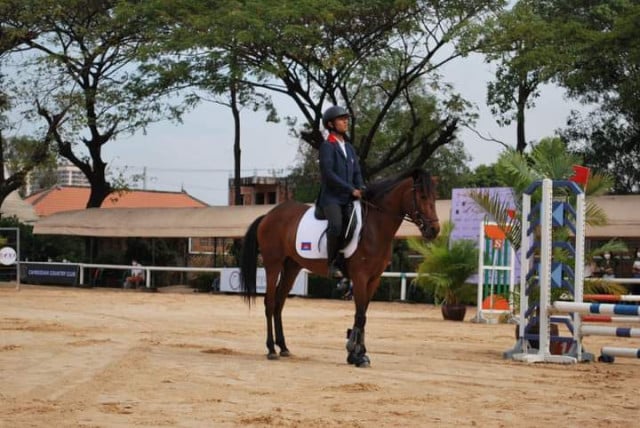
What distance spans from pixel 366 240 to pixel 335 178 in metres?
0.79

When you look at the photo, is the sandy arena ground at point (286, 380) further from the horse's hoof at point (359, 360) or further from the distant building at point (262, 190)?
the distant building at point (262, 190)

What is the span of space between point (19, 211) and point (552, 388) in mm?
58800

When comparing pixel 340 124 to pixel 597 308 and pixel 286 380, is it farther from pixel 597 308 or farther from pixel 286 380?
pixel 597 308

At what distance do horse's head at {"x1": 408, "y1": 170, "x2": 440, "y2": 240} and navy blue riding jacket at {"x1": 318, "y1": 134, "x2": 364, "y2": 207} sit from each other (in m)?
0.70

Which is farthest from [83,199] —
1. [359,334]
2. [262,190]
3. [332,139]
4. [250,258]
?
[359,334]

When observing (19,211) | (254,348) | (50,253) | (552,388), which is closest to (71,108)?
(50,253)

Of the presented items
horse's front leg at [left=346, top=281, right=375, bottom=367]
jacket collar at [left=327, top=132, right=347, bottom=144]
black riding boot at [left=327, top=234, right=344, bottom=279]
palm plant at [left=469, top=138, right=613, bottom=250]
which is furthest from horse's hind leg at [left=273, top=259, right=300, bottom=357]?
palm plant at [left=469, top=138, right=613, bottom=250]

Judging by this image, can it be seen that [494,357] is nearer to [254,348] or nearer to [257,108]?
[254,348]

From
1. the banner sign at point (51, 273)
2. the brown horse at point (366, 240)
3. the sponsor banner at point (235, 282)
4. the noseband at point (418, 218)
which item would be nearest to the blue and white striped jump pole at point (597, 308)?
the brown horse at point (366, 240)

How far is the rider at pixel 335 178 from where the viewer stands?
11336 millimetres

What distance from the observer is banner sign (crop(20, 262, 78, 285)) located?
35.8 m

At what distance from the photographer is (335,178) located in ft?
37.1

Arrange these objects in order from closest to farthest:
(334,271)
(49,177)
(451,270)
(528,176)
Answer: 1. (334,271)
2. (528,176)
3. (451,270)
4. (49,177)

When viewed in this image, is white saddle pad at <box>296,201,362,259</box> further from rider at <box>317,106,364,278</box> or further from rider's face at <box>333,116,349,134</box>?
rider's face at <box>333,116,349,134</box>
